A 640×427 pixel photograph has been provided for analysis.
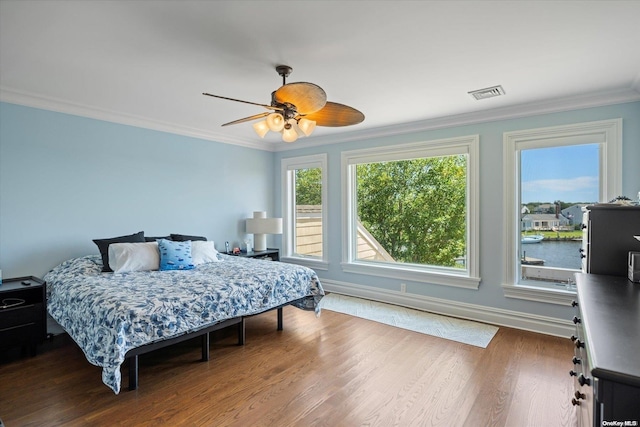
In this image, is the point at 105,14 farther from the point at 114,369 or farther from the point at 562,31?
the point at 562,31

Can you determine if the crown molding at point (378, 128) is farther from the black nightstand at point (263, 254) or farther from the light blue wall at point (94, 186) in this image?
the black nightstand at point (263, 254)

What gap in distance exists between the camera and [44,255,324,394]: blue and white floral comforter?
2.33m

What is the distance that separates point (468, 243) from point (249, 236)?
3.31m

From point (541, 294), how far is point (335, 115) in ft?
9.45

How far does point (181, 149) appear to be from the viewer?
464cm

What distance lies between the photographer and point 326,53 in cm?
239

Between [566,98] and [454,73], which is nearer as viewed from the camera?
[454,73]

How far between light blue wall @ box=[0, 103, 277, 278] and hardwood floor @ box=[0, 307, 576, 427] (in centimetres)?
114

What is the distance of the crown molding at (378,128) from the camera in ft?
10.5

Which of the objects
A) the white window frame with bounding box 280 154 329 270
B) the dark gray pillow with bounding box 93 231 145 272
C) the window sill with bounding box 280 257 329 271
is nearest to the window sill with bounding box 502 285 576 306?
the window sill with bounding box 280 257 329 271

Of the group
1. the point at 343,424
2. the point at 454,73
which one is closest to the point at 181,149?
the point at 454,73

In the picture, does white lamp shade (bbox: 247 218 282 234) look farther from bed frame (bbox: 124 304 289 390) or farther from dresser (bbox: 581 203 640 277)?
dresser (bbox: 581 203 640 277)

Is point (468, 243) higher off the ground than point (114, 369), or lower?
higher

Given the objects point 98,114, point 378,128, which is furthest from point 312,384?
point 98,114
